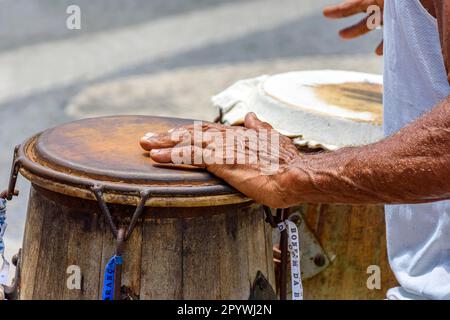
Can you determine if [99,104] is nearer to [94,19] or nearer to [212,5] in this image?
[94,19]

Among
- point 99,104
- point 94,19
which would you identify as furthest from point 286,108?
point 94,19

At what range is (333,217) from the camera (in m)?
2.68

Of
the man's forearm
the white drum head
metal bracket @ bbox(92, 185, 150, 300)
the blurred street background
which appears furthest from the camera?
the blurred street background

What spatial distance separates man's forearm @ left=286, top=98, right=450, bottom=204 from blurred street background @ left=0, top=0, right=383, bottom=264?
301 cm

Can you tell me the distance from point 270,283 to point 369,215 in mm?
674

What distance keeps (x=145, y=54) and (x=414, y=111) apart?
5.48m

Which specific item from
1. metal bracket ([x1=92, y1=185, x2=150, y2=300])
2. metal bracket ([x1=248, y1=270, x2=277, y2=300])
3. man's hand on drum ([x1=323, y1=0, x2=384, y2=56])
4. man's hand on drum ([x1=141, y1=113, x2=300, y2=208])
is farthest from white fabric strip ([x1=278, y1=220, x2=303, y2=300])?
man's hand on drum ([x1=323, y1=0, x2=384, y2=56])

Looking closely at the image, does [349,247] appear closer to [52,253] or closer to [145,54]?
[52,253]

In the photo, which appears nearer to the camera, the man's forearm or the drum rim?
the man's forearm

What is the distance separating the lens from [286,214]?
2.25 metres

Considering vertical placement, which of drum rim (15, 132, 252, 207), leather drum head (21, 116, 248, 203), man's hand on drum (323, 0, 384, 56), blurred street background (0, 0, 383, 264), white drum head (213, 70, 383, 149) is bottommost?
drum rim (15, 132, 252, 207)

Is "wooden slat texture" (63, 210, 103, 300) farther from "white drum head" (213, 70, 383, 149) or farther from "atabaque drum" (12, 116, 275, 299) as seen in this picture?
"white drum head" (213, 70, 383, 149)

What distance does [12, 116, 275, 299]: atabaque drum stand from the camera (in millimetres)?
1817

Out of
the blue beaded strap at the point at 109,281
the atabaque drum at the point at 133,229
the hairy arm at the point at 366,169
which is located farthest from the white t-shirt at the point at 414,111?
the blue beaded strap at the point at 109,281
